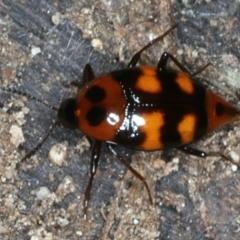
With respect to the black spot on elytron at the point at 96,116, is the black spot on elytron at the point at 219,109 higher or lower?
higher

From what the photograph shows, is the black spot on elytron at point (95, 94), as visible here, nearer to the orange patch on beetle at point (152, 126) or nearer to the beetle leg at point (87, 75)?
the beetle leg at point (87, 75)

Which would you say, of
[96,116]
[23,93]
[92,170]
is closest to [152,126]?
[96,116]

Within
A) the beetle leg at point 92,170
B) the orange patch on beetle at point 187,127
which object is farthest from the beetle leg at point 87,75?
the orange patch on beetle at point 187,127

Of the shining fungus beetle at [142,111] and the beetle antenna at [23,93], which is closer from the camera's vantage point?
the shining fungus beetle at [142,111]

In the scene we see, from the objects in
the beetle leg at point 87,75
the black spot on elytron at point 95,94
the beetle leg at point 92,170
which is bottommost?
the beetle leg at point 92,170

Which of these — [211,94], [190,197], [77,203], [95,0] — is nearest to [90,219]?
[77,203]

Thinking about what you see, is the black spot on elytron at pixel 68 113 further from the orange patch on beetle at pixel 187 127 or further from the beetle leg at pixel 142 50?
the orange patch on beetle at pixel 187 127

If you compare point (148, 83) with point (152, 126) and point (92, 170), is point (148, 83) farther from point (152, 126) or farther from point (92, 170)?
point (92, 170)
